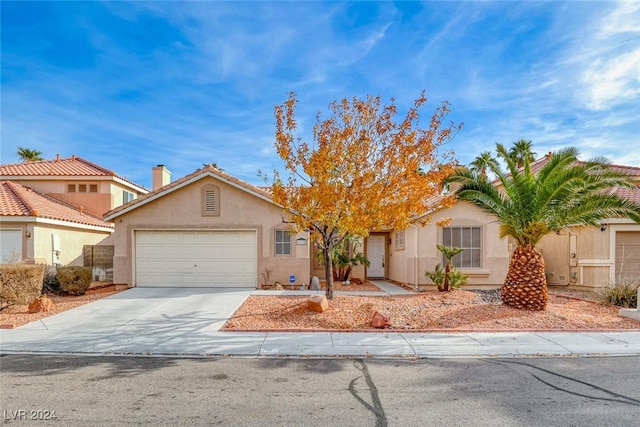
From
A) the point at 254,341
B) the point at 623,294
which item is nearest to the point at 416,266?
the point at 623,294

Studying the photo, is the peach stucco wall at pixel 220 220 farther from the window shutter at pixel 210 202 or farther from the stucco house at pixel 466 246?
the stucco house at pixel 466 246

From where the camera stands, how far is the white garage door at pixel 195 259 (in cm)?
1598

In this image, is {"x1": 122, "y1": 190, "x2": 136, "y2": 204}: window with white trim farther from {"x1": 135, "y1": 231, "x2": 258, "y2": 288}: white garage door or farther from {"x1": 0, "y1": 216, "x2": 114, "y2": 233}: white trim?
{"x1": 135, "y1": 231, "x2": 258, "y2": 288}: white garage door

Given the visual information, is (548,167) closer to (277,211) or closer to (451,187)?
(451,187)

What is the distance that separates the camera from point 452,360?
25.2ft

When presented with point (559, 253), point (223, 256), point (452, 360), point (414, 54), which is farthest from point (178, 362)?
point (559, 253)

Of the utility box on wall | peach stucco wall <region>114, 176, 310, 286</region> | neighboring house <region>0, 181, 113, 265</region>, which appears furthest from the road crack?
neighboring house <region>0, 181, 113, 265</region>

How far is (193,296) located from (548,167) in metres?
11.7

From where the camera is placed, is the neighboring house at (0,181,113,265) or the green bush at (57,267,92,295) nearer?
the green bush at (57,267,92,295)

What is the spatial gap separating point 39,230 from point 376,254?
14759 millimetres

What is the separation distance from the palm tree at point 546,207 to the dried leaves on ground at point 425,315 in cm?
70

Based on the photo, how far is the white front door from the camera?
2066cm

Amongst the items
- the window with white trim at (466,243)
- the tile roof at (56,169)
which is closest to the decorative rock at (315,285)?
the window with white trim at (466,243)

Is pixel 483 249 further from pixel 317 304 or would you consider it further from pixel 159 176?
pixel 159 176
